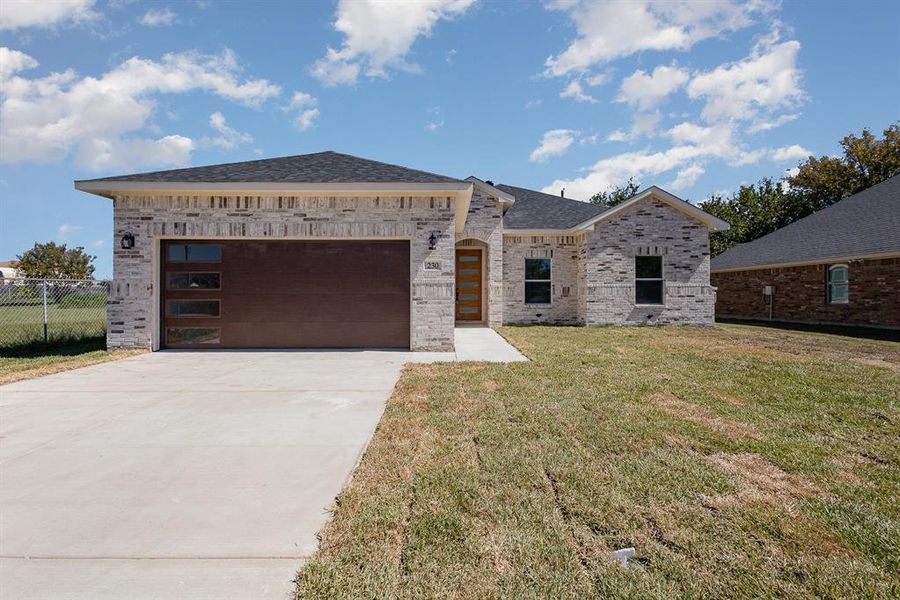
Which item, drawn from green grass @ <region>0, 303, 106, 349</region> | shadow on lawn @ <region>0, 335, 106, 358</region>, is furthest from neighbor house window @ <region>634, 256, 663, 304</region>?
green grass @ <region>0, 303, 106, 349</region>

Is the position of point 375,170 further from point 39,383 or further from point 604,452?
point 604,452

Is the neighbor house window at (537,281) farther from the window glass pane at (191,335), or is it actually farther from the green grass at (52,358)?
the green grass at (52,358)

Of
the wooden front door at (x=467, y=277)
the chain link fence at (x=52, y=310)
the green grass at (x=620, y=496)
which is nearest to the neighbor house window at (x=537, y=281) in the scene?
the wooden front door at (x=467, y=277)

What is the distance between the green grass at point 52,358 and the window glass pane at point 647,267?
1423 centimetres

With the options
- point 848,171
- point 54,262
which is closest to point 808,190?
point 848,171

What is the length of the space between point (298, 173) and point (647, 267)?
11.6 m

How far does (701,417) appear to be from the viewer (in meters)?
4.79

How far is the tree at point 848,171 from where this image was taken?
96.0 ft

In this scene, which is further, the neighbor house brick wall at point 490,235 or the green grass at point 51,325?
the neighbor house brick wall at point 490,235

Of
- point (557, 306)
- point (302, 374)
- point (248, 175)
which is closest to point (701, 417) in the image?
point (302, 374)

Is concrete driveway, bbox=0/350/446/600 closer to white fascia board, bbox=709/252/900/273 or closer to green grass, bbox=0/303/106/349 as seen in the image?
green grass, bbox=0/303/106/349

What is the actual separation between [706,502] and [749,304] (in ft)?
70.8

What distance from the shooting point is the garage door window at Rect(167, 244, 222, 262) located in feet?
31.9

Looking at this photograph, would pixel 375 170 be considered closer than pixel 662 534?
No
